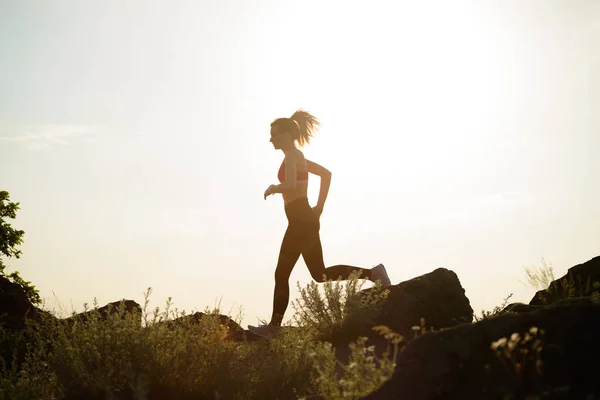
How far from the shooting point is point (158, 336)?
6.32 m

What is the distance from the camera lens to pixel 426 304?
32.7 feet

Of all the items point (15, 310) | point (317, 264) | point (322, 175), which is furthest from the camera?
point (15, 310)

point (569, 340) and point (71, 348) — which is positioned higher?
point (71, 348)

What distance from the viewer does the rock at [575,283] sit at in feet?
34.6

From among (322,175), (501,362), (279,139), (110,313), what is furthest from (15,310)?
(501,362)

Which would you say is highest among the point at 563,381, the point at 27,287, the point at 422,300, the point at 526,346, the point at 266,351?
the point at 27,287

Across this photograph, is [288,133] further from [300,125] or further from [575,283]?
[575,283]

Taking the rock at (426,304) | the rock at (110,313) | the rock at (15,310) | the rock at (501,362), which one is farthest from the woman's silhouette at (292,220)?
the rock at (501,362)

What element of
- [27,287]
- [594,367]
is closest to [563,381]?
[594,367]

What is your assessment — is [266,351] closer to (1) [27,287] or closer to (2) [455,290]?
(2) [455,290]

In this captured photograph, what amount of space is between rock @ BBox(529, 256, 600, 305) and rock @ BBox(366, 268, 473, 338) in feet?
4.71

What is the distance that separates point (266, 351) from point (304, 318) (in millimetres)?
3091

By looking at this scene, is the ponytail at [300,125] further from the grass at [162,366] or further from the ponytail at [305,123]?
the grass at [162,366]

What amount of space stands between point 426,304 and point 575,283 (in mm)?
2759
